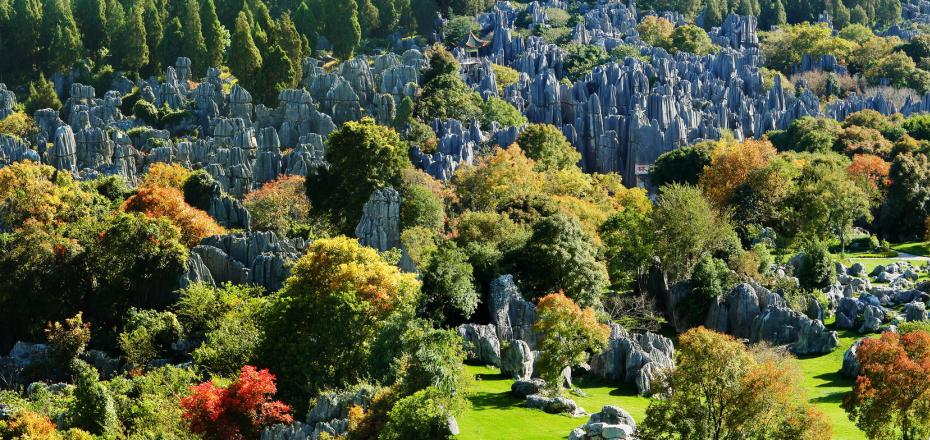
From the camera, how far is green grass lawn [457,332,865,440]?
38281 millimetres

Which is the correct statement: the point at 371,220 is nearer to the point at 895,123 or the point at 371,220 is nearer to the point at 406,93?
the point at 406,93

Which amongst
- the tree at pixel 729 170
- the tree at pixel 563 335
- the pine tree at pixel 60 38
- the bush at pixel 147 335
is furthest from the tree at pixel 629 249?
the pine tree at pixel 60 38

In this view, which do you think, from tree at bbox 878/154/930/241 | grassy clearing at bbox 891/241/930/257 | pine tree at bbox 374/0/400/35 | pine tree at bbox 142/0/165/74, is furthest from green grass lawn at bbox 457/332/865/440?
pine tree at bbox 374/0/400/35

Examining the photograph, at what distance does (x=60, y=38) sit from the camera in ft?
323

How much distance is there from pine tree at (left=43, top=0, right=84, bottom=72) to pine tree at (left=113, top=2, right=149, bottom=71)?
9.35 feet

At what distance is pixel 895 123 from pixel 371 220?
137ft

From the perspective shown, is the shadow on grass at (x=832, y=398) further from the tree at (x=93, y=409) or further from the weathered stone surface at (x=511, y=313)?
the tree at (x=93, y=409)

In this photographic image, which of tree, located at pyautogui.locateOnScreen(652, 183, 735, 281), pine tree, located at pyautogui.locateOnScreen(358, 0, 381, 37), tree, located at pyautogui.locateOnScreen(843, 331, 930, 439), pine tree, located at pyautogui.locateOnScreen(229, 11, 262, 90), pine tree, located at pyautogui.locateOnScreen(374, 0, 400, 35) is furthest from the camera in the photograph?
pine tree, located at pyautogui.locateOnScreen(374, 0, 400, 35)

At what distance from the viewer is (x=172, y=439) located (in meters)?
40.6

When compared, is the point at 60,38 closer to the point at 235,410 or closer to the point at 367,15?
the point at 367,15

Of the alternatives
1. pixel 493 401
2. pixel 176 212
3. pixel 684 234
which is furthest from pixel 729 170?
pixel 493 401

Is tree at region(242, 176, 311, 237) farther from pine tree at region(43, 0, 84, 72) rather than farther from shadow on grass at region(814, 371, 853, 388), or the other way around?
pine tree at region(43, 0, 84, 72)

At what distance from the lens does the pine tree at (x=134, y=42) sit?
324 ft

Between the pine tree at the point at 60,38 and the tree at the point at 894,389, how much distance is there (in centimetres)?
7399
